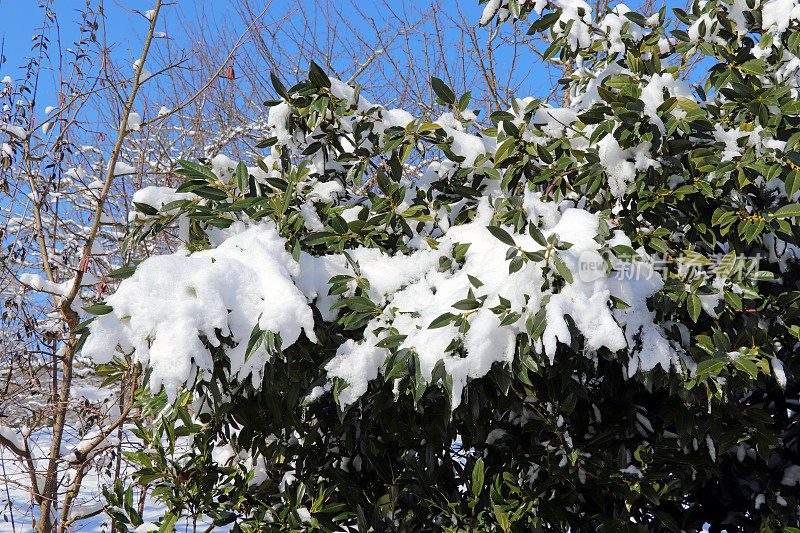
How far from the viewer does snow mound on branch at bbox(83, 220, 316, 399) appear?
122cm

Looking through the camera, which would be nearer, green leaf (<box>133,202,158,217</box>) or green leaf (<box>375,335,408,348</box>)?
green leaf (<box>375,335,408,348</box>)

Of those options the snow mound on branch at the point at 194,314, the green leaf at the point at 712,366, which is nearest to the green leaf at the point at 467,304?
the snow mound on branch at the point at 194,314

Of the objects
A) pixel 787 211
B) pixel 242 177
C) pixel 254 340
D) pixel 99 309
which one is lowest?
pixel 787 211

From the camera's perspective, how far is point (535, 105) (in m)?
1.65

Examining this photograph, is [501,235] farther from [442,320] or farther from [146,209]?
[146,209]

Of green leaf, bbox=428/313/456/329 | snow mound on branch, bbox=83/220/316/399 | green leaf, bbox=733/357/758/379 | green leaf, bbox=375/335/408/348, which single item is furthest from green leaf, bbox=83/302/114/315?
green leaf, bbox=733/357/758/379

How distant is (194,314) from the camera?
4.12ft

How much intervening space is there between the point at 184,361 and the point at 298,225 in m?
0.51

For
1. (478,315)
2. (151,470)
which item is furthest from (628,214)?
(151,470)

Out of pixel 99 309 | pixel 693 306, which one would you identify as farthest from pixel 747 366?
pixel 99 309

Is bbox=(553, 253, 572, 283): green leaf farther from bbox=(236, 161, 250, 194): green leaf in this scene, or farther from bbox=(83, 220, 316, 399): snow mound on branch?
bbox=(236, 161, 250, 194): green leaf

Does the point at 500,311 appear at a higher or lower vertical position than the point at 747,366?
higher

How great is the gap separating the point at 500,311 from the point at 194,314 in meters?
0.71

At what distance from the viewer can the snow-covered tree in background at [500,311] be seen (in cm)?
132
